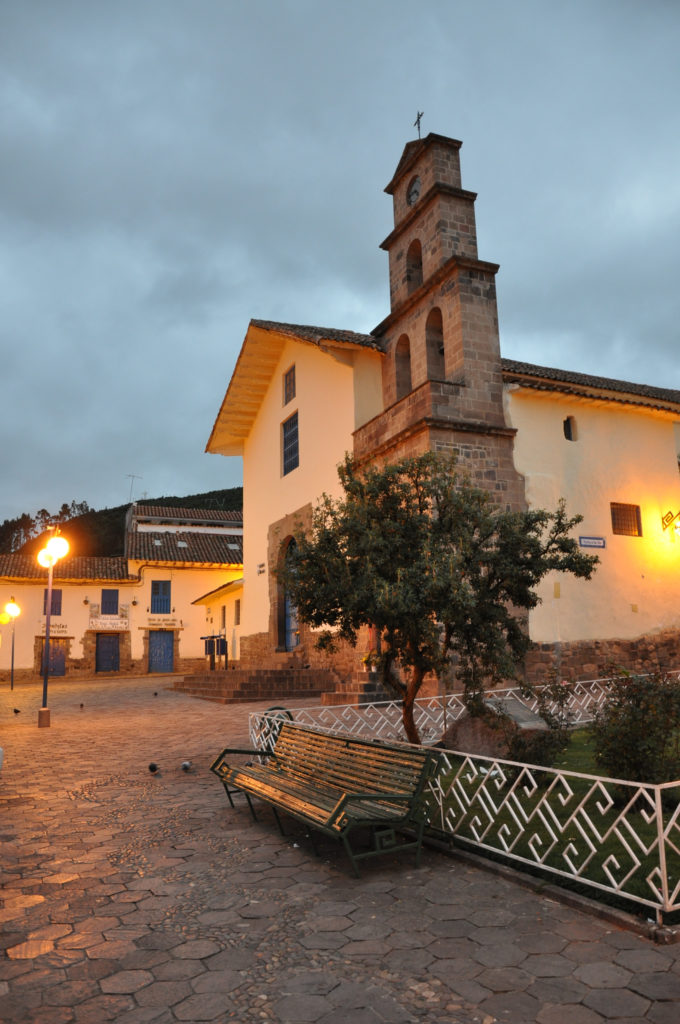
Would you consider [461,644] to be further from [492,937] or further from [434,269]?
[434,269]

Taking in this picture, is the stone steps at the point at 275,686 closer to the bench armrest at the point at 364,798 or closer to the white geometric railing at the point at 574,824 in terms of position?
the white geometric railing at the point at 574,824

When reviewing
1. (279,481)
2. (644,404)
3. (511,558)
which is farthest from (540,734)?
(279,481)

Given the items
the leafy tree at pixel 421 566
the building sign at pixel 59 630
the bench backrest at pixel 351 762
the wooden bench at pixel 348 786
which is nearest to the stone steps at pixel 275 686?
the bench backrest at pixel 351 762

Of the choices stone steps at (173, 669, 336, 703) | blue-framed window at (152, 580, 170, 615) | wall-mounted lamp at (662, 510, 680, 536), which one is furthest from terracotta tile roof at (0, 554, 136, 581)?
wall-mounted lamp at (662, 510, 680, 536)

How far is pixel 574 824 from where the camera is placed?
16.5ft

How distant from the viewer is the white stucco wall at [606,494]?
533 inches

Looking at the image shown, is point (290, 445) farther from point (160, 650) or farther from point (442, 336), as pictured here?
point (160, 650)

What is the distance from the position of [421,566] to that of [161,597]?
29.5 m

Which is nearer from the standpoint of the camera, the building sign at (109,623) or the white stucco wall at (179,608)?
the building sign at (109,623)

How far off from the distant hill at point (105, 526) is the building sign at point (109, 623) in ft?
72.5

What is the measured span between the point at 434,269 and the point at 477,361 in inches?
82.7

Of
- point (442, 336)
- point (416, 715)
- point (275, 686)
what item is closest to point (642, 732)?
point (416, 715)

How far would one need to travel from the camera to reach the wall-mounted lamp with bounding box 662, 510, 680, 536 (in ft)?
50.4

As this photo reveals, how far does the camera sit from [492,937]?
3.57 meters
